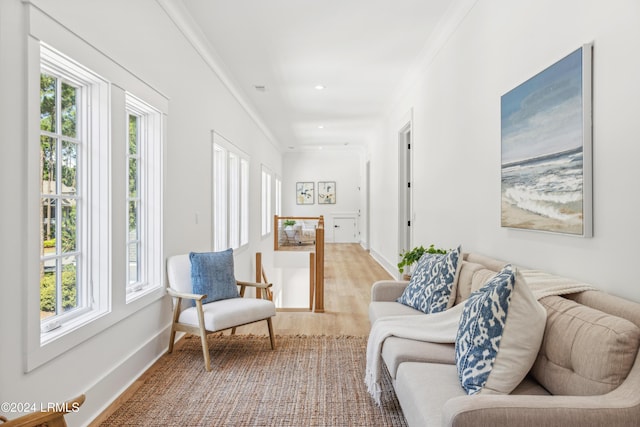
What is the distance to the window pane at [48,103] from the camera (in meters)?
2.09

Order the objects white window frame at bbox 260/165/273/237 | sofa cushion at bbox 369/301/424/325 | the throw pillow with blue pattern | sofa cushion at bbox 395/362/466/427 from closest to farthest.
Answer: sofa cushion at bbox 395/362/466/427 < the throw pillow with blue pattern < sofa cushion at bbox 369/301/424/325 < white window frame at bbox 260/165/273/237

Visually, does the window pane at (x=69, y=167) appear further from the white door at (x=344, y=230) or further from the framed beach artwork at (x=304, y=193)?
the white door at (x=344, y=230)

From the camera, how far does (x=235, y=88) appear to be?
5.70m

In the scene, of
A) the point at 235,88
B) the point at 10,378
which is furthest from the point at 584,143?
the point at 235,88

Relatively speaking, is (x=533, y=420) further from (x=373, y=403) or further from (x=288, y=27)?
(x=288, y=27)

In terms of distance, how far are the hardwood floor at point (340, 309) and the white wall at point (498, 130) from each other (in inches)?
45.1

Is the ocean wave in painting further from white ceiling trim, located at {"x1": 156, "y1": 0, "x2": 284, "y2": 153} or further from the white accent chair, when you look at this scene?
white ceiling trim, located at {"x1": 156, "y1": 0, "x2": 284, "y2": 153}

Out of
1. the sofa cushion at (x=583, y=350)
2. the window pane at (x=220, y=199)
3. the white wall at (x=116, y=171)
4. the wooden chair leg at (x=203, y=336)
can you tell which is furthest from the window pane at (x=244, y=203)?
the sofa cushion at (x=583, y=350)

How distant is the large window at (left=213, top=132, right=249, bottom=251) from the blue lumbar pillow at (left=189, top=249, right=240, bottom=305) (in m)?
1.49

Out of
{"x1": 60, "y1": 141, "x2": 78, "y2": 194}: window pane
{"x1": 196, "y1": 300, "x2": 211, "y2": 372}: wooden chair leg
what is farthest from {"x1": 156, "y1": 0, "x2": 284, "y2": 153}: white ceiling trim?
{"x1": 196, "y1": 300, "x2": 211, "y2": 372}: wooden chair leg

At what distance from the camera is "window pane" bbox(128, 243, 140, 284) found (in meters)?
3.14

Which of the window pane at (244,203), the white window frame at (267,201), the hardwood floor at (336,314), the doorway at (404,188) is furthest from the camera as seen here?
the white window frame at (267,201)

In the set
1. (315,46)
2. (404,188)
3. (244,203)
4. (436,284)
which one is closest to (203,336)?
(436,284)

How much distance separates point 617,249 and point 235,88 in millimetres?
4929
